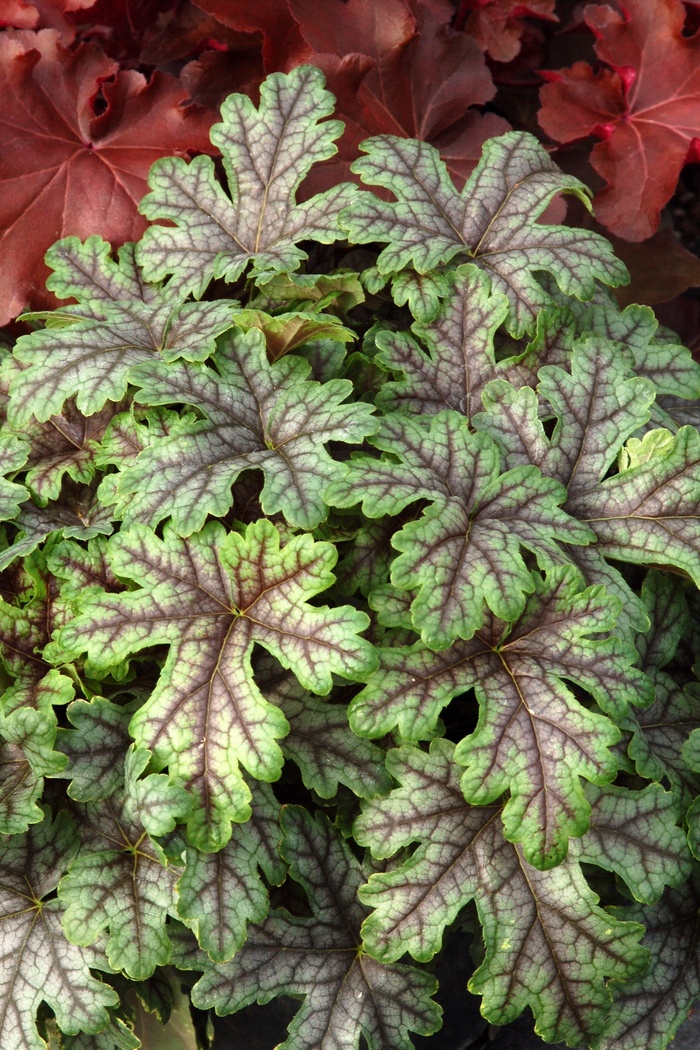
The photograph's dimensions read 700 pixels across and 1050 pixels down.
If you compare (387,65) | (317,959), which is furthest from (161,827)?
(387,65)

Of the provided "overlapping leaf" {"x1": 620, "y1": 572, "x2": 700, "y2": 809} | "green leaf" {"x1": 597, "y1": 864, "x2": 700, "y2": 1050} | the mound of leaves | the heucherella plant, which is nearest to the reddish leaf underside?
the mound of leaves

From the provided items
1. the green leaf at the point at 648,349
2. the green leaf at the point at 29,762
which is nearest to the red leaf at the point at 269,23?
the green leaf at the point at 648,349

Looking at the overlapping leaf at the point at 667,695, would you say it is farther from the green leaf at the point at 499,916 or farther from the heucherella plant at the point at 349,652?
the green leaf at the point at 499,916

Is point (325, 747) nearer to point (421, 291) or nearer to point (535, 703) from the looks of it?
point (535, 703)

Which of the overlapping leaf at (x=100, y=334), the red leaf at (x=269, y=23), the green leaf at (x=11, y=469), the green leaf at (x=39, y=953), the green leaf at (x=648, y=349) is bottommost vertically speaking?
the green leaf at (x=39, y=953)

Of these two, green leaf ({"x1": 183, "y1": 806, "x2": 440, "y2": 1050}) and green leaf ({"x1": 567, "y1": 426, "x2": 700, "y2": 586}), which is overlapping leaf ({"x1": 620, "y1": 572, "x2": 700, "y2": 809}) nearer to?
green leaf ({"x1": 567, "y1": 426, "x2": 700, "y2": 586})

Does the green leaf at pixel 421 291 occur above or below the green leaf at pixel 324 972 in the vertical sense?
above
